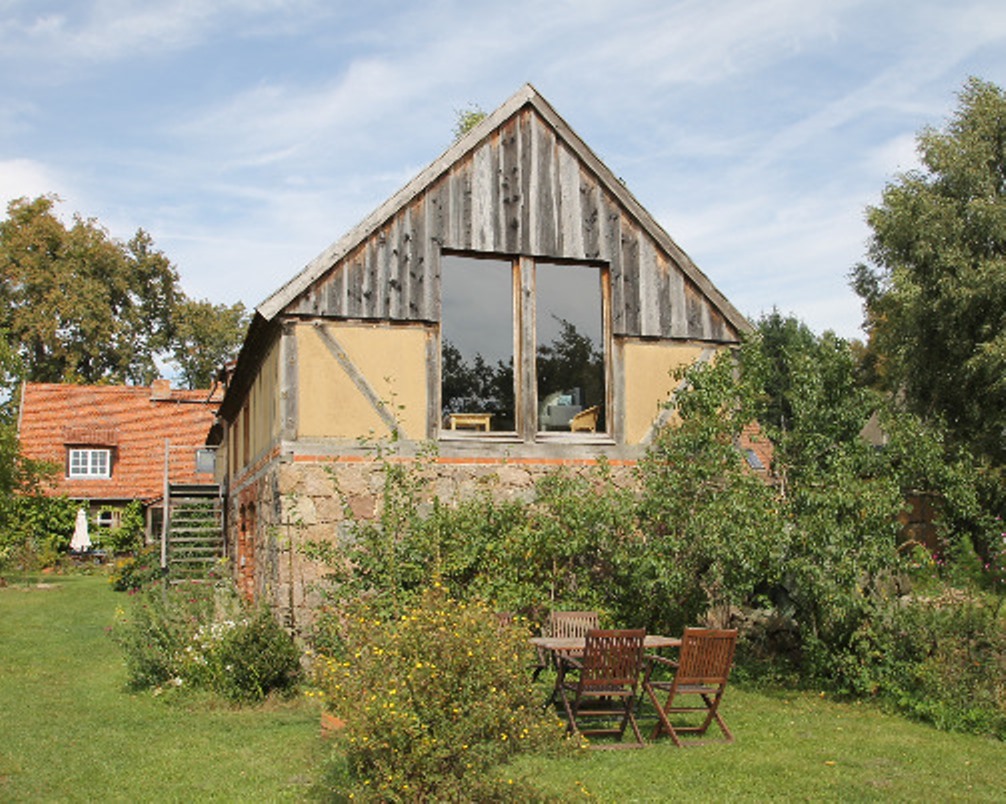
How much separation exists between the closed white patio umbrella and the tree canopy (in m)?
10.0

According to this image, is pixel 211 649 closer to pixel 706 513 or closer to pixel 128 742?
pixel 128 742

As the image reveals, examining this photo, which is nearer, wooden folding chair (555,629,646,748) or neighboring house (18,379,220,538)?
wooden folding chair (555,629,646,748)

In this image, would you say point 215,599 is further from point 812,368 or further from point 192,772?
point 812,368

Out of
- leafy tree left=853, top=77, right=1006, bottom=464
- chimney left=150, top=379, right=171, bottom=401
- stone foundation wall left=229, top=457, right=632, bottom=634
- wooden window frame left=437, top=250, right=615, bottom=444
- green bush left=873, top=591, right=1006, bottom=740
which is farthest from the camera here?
chimney left=150, top=379, right=171, bottom=401

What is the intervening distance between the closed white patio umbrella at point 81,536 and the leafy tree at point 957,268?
22.4 meters

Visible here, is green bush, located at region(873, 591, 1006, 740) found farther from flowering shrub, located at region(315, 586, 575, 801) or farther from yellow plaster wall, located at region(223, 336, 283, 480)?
yellow plaster wall, located at region(223, 336, 283, 480)

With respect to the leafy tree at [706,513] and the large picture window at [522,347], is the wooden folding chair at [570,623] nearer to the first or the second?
the leafy tree at [706,513]

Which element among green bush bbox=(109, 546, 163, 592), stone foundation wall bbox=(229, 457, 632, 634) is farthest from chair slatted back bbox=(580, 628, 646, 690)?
green bush bbox=(109, 546, 163, 592)

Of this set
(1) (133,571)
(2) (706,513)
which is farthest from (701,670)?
(1) (133,571)

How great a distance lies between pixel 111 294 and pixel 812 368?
3595cm

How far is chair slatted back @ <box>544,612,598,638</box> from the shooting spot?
1055cm

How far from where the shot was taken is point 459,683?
5914 mm

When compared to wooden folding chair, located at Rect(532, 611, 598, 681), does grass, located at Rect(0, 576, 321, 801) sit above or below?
below

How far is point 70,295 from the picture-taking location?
39000 mm
